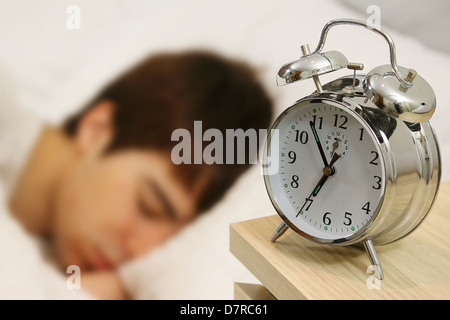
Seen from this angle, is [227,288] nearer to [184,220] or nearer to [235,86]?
[184,220]

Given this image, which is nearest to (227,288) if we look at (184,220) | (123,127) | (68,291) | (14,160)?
(184,220)

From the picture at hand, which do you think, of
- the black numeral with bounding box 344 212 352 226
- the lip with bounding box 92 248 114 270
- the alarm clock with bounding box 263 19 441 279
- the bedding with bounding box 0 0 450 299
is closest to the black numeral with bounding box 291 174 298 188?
the alarm clock with bounding box 263 19 441 279

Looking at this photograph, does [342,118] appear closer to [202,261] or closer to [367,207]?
[367,207]

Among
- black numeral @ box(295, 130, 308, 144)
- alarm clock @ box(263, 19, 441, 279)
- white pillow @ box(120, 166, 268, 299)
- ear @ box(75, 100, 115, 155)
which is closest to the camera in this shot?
alarm clock @ box(263, 19, 441, 279)

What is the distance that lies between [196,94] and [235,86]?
0.14 metres

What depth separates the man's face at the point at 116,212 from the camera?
1988mm

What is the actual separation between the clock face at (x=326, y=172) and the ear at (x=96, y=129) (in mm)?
1074

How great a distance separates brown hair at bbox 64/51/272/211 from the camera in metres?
2.07

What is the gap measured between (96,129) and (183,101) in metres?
0.31

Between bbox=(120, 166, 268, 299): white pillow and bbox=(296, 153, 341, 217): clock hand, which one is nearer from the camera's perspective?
bbox=(296, 153, 341, 217): clock hand

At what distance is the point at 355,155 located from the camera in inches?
39.6

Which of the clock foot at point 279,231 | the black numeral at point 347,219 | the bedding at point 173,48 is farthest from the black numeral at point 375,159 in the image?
the bedding at point 173,48

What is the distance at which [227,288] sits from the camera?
1912 millimetres
